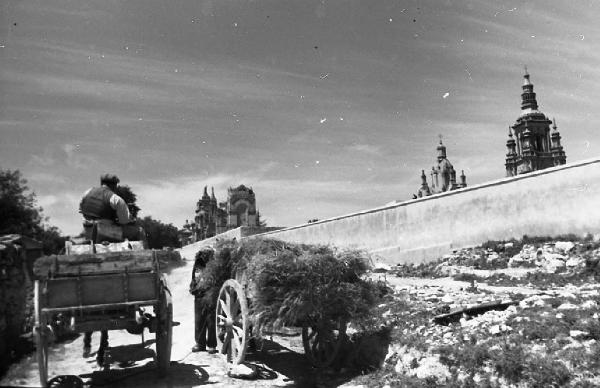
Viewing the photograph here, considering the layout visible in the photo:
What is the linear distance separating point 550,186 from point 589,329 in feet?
29.3

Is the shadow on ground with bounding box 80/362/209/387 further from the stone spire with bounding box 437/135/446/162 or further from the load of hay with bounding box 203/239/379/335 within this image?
the stone spire with bounding box 437/135/446/162

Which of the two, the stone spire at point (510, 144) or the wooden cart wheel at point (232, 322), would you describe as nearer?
the wooden cart wheel at point (232, 322)

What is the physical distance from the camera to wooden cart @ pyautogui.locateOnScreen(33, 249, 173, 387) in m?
4.74

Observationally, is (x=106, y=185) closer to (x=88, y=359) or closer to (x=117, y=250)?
(x=117, y=250)

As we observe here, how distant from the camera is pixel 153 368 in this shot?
6371 mm

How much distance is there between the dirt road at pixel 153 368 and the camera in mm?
5565

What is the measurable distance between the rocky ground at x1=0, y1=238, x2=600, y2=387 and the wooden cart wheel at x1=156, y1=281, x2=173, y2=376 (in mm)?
247

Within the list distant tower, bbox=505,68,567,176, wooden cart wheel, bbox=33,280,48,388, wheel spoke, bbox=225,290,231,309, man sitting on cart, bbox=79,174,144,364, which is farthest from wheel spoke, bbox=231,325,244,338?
distant tower, bbox=505,68,567,176

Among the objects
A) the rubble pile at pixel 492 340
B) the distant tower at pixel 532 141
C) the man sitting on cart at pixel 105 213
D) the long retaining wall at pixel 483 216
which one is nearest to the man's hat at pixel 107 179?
the man sitting on cart at pixel 105 213

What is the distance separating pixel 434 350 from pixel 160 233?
64.8 meters

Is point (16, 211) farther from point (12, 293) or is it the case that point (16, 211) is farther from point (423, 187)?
point (423, 187)

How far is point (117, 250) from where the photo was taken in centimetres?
552

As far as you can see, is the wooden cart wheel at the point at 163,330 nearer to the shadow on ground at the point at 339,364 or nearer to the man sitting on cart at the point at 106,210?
the man sitting on cart at the point at 106,210

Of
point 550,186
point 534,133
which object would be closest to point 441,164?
point 534,133
